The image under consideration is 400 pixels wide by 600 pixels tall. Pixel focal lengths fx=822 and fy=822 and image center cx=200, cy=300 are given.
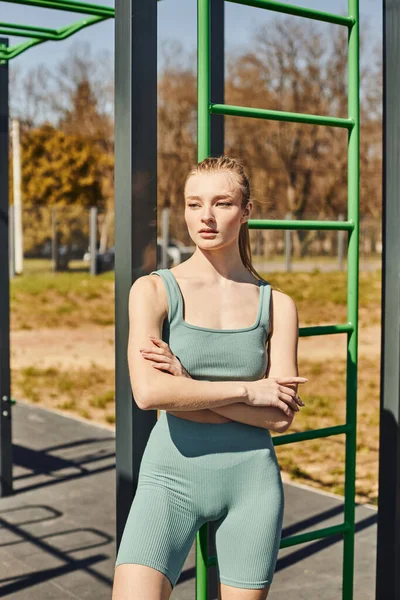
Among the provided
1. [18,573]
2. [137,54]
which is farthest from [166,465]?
[18,573]

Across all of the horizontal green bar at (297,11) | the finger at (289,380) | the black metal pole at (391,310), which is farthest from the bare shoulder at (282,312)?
the horizontal green bar at (297,11)

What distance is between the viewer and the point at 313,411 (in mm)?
8195

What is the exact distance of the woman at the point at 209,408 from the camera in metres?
2.01

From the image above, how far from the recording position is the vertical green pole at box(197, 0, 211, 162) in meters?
2.36

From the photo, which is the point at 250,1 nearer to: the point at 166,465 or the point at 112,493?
the point at 166,465

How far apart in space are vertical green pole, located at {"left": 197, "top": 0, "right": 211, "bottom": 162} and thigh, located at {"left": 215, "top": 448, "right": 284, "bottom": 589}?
0.90 m

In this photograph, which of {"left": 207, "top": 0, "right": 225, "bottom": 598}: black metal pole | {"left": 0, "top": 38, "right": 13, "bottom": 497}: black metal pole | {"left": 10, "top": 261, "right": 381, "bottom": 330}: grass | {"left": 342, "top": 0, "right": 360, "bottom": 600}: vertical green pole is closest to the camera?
{"left": 342, "top": 0, "right": 360, "bottom": 600}: vertical green pole

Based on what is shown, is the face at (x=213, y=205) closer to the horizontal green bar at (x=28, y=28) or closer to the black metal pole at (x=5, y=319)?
the horizontal green bar at (x=28, y=28)

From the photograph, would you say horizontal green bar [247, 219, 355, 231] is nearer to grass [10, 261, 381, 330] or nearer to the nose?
the nose

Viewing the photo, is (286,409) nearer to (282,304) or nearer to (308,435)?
(282,304)

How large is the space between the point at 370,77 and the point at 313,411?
26.6 meters

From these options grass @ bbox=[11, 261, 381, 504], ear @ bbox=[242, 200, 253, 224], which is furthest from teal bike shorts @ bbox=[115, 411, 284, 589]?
grass @ bbox=[11, 261, 381, 504]

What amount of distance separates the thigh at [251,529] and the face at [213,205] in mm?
569

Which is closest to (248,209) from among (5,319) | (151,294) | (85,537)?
(151,294)
